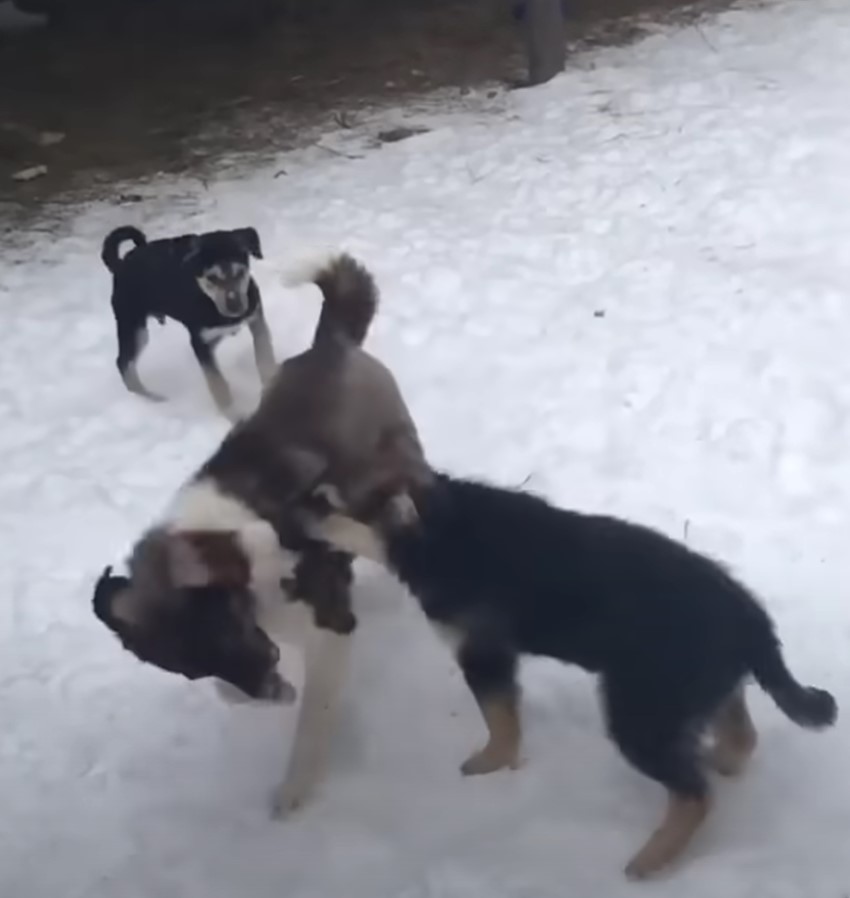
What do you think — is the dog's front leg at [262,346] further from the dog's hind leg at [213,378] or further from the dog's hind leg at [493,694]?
the dog's hind leg at [493,694]

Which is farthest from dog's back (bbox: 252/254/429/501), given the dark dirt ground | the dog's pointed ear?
the dark dirt ground

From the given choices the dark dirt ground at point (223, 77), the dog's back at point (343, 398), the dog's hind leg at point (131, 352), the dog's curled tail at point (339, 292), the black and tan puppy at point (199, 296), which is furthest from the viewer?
the dark dirt ground at point (223, 77)

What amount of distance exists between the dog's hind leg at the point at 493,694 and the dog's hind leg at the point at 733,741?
1.42ft

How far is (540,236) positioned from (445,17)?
12.0ft

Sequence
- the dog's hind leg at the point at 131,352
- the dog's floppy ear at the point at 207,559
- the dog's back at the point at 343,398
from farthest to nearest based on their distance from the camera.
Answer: the dog's hind leg at the point at 131,352 → the dog's back at the point at 343,398 → the dog's floppy ear at the point at 207,559

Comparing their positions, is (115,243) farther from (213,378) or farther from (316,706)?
(316,706)

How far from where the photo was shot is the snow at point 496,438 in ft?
9.12

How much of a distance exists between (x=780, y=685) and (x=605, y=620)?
37cm

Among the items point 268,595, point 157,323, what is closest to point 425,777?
point 268,595

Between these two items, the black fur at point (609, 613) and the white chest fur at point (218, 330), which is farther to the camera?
the white chest fur at point (218, 330)

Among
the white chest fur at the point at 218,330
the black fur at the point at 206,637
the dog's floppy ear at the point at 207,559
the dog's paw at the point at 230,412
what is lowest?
the dog's paw at the point at 230,412

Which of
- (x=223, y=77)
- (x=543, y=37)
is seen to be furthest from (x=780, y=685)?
(x=223, y=77)

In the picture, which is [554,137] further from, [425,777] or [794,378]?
[425,777]

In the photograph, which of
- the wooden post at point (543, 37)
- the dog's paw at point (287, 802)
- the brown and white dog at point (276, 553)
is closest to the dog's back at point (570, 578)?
the brown and white dog at point (276, 553)
